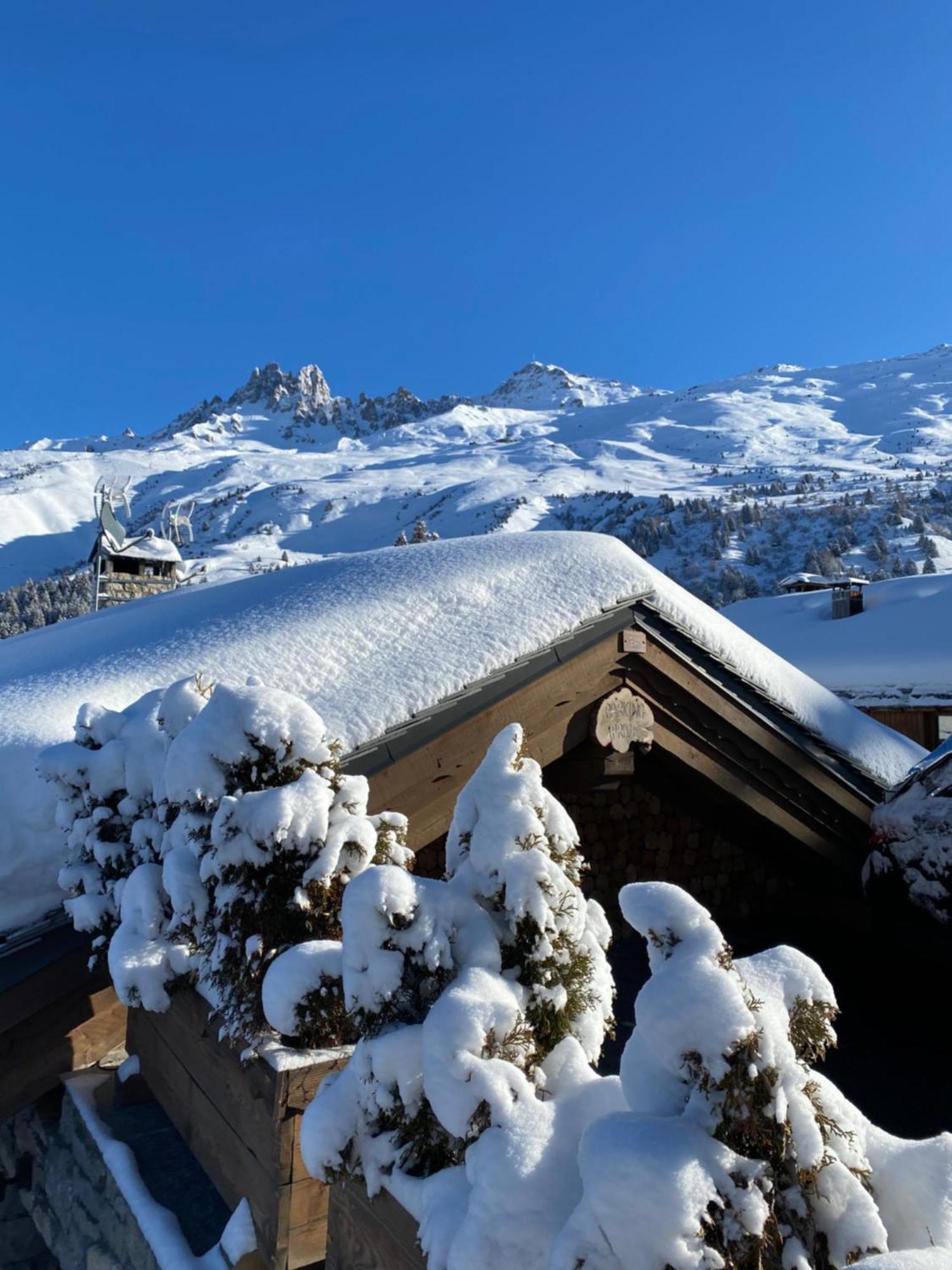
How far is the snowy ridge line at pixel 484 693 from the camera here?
4070mm

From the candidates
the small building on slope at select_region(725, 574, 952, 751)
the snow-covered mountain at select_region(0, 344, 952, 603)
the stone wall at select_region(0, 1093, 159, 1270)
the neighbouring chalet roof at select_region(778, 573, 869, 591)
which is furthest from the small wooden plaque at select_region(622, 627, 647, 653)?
the snow-covered mountain at select_region(0, 344, 952, 603)

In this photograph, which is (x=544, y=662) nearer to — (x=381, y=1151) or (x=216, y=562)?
(x=381, y=1151)

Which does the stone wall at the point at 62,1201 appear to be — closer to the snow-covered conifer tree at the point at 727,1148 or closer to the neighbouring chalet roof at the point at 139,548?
the snow-covered conifer tree at the point at 727,1148

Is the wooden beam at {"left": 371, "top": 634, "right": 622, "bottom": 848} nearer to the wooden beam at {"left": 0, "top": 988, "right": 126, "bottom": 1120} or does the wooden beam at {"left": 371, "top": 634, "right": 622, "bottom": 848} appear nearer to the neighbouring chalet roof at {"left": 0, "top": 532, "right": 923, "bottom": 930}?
the neighbouring chalet roof at {"left": 0, "top": 532, "right": 923, "bottom": 930}

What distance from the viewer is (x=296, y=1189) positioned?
2627 mm

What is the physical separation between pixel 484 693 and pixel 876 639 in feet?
32.0

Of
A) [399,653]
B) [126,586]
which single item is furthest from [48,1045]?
[126,586]

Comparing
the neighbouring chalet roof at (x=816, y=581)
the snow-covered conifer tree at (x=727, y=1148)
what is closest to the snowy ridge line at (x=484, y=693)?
the snow-covered conifer tree at (x=727, y=1148)

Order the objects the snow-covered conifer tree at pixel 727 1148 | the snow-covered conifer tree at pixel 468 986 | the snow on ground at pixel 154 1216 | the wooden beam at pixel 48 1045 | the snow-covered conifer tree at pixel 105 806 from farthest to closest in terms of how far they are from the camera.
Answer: the wooden beam at pixel 48 1045
the snow-covered conifer tree at pixel 105 806
the snow on ground at pixel 154 1216
the snow-covered conifer tree at pixel 468 986
the snow-covered conifer tree at pixel 727 1148

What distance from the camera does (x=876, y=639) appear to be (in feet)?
41.1

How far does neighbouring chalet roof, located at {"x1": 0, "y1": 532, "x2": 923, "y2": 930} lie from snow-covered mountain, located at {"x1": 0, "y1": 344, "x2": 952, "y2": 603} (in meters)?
50.1

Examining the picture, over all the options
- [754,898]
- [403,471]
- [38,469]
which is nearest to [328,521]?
[403,471]

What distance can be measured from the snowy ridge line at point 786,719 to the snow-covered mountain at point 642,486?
1975 inches

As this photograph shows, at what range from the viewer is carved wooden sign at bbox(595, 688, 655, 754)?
5.00 meters
